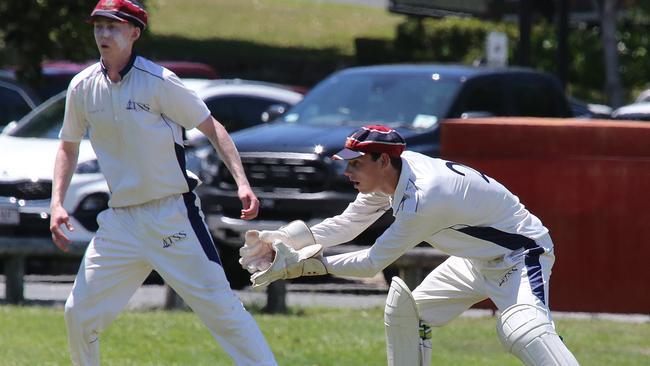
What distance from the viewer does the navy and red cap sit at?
6.50 metres

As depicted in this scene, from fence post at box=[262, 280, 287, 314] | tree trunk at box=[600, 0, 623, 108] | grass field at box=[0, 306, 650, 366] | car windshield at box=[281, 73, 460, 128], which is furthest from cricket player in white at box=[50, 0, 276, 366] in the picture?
tree trunk at box=[600, 0, 623, 108]

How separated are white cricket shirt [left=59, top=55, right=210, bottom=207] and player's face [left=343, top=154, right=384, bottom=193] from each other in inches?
34.4

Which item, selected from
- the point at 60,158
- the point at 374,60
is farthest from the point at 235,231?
the point at 374,60

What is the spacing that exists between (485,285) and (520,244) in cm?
29

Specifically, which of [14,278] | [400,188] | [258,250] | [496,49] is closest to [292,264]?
[258,250]

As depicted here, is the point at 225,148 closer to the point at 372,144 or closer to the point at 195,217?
the point at 195,217

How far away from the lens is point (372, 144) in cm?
649

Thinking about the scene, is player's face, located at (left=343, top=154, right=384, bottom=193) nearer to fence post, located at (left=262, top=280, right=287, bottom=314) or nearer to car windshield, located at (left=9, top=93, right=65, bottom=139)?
fence post, located at (left=262, top=280, right=287, bottom=314)

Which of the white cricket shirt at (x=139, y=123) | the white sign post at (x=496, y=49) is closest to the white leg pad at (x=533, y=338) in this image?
the white cricket shirt at (x=139, y=123)

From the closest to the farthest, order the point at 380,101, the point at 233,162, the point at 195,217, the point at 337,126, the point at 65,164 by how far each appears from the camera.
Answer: the point at 233,162 < the point at 195,217 < the point at 65,164 < the point at 337,126 < the point at 380,101

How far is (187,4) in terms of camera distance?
1805 inches

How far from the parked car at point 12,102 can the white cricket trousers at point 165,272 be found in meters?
9.60

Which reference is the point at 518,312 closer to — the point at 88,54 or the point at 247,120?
the point at 247,120

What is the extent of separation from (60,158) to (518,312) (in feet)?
7.65
